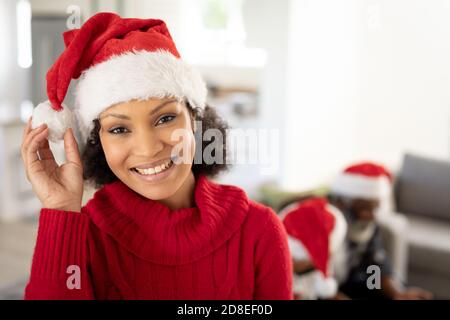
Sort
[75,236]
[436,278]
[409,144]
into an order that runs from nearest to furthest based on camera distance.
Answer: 1. [75,236]
2. [436,278]
3. [409,144]

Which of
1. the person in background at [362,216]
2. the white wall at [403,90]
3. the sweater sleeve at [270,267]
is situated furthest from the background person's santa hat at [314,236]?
the white wall at [403,90]

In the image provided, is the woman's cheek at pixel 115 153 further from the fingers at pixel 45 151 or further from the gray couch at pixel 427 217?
the gray couch at pixel 427 217

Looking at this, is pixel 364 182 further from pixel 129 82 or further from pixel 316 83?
pixel 129 82

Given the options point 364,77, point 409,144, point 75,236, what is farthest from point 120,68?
point 409,144

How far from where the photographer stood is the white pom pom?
1.90 ft

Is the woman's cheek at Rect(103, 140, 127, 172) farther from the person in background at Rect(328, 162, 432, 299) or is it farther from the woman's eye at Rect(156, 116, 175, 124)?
the person in background at Rect(328, 162, 432, 299)

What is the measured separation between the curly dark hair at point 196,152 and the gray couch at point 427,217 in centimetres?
187

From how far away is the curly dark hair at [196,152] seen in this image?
0.63m

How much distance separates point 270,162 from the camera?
68 centimetres

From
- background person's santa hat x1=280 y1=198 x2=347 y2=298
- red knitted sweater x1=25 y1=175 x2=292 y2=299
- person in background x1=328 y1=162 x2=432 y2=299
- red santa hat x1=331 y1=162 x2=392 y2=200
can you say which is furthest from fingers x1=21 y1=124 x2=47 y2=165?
red santa hat x1=331 y1=162 x2=392 y2=200

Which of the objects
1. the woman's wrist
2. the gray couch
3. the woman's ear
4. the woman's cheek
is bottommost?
the gray couch

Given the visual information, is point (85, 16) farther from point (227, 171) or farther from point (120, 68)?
point (227, 171)
